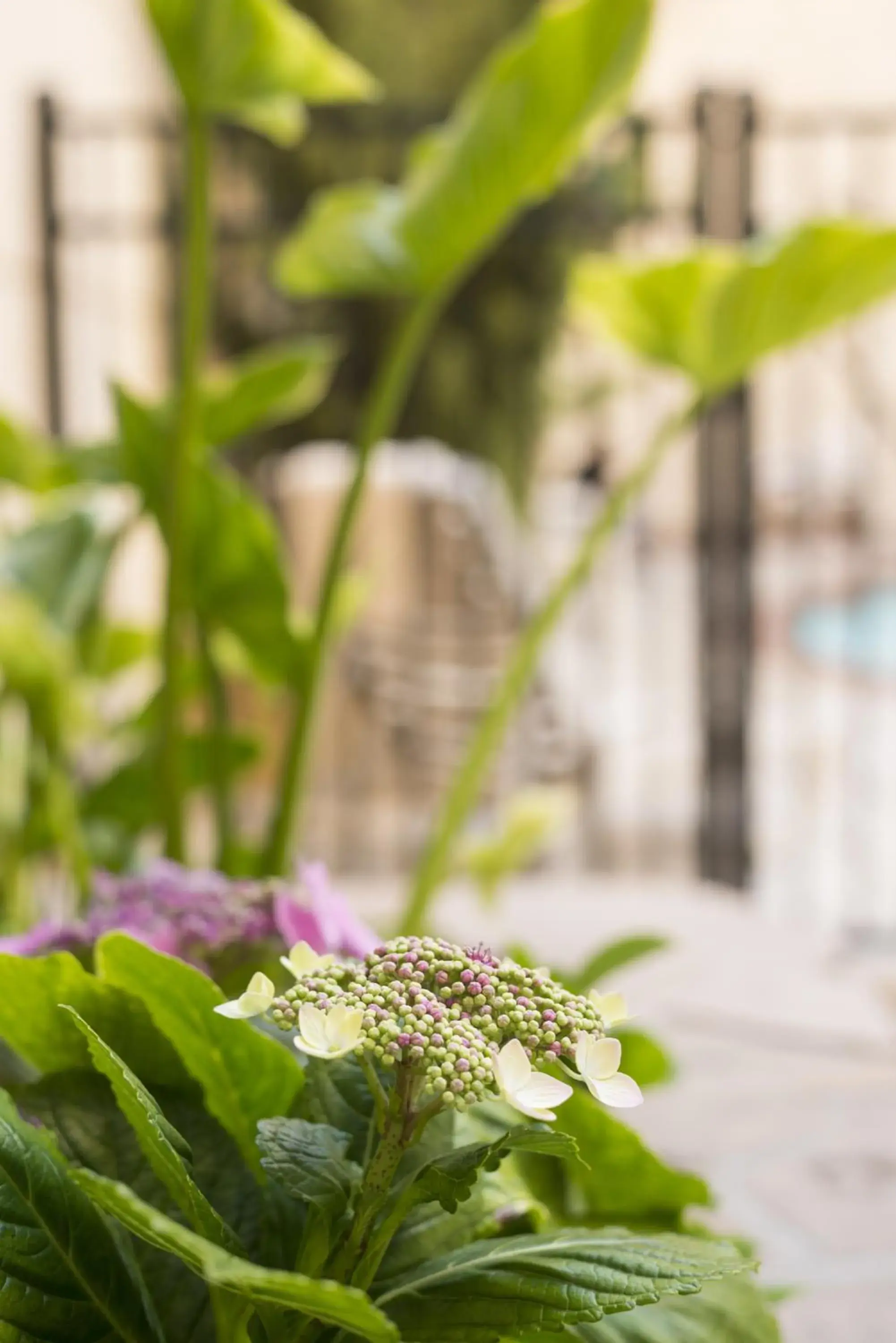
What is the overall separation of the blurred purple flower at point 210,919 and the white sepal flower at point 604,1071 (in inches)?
4.0

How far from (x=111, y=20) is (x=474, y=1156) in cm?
366

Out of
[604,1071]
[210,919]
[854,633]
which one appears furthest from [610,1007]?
[854,633]

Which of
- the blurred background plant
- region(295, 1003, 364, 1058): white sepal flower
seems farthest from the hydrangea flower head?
the blurred background plant

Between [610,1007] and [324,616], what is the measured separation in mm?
347

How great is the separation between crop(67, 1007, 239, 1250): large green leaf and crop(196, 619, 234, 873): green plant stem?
0.38 m

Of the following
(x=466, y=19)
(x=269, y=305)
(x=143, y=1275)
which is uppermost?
(x=466, y=19)

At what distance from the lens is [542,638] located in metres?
0.57

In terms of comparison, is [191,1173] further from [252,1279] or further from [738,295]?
[738,295]

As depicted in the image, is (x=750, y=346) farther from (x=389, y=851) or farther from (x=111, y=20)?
(x=111, y=20)

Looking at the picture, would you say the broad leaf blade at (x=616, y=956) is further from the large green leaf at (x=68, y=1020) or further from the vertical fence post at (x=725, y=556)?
the vertical fence post at (x=725, y=556)

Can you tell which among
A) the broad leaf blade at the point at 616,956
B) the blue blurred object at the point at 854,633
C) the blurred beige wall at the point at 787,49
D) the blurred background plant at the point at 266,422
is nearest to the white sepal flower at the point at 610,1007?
the broad leaf blade at the point at 616,956

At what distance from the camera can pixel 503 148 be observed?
0.49 meters

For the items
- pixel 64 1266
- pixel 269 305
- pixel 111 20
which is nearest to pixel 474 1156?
pixel 64 1266

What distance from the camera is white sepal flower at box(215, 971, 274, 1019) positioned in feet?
0.62
